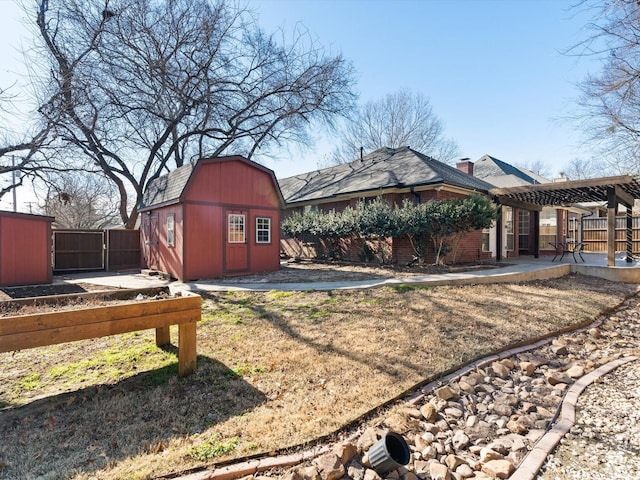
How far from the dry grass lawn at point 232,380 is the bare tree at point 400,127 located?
24346 millimetres

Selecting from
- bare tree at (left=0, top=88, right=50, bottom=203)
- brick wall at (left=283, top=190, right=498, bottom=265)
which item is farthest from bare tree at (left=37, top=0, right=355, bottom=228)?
brick wall at (left=283, top=190, right=498, bottom=265)

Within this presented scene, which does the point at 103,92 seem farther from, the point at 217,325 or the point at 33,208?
the point at 33,208

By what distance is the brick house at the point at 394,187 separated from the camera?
11.5m

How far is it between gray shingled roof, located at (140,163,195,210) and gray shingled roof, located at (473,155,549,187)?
1468 cm

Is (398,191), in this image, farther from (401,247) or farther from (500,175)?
(500,175)

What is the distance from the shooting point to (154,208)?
11109 millimetres

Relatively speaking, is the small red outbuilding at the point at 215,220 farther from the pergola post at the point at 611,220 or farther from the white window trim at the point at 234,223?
the pergola post at the point at 611,220

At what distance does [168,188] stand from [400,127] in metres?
22.5

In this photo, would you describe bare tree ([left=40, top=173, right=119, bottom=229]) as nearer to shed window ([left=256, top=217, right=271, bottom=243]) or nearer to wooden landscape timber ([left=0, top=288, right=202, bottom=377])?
shed window ([left=256, top=217, right=271, bottom=243])

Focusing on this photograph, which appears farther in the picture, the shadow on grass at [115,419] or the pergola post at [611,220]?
the pergola post at [611,220]

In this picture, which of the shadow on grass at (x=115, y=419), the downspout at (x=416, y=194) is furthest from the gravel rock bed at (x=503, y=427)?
the downspout at (x=416, y=194)

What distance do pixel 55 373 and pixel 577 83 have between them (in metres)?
15.0

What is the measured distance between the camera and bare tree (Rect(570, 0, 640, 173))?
7762mm

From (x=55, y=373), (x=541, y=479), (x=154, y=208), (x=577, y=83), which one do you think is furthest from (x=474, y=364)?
(x=577, y=83)
